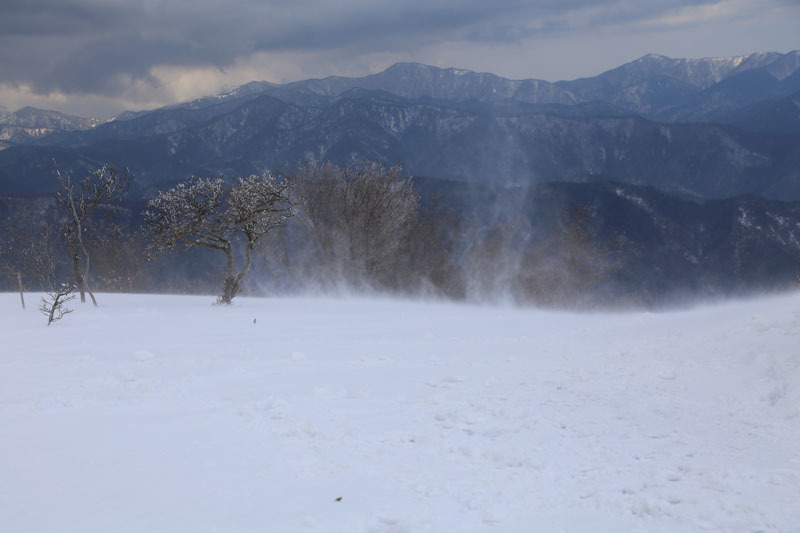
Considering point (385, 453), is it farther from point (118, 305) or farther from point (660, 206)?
point (660, 206)

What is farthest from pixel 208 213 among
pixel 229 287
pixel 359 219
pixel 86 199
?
pixel 359 219

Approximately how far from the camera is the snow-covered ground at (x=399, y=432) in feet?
14.7

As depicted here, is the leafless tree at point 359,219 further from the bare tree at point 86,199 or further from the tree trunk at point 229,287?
the bare tree at point 86,199

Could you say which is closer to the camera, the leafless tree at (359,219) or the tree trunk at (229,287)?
the tree trunk at (229,287)

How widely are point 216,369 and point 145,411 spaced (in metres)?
2.10

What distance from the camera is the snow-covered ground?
4480mm

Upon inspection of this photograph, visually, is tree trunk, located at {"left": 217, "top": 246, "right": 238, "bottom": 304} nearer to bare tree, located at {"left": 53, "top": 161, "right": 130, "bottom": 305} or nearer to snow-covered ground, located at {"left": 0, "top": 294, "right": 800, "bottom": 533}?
bare tree, located at {"left": 53, "top": 161, "right": 130, "bottom": 305}

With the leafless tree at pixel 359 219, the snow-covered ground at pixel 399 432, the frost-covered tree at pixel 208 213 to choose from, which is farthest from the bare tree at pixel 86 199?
the leafless tree at pixel 359 219

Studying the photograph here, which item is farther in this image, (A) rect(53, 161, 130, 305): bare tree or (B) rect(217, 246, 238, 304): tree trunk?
(B) rect(217, 246, 238, 304): tree trunk

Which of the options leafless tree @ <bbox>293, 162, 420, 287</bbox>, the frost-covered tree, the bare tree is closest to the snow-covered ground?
the bare tree

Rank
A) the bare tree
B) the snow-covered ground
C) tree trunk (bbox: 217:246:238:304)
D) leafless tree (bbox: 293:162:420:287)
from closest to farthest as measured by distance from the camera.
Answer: the snow-covered ground < the bare tree < tree trunk (bbox: 217:246:238:304) < leafless tree (bbox: 293:162:420:287)

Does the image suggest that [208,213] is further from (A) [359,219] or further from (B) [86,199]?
(A) [359,219]

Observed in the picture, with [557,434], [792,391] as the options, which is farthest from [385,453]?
[792,391]

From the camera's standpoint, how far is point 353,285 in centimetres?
2969
